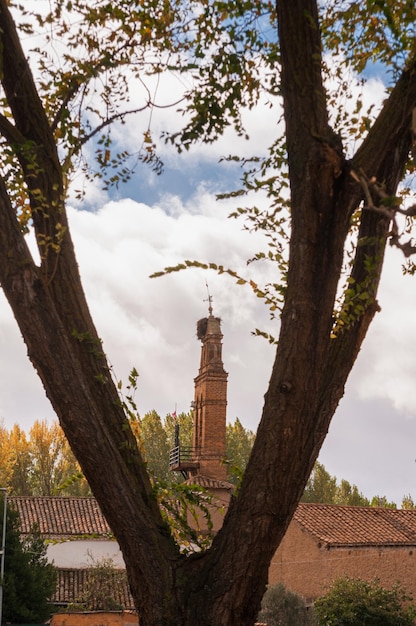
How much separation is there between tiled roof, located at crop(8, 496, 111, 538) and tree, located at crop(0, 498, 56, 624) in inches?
238

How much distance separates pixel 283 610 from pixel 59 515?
10.6 meters

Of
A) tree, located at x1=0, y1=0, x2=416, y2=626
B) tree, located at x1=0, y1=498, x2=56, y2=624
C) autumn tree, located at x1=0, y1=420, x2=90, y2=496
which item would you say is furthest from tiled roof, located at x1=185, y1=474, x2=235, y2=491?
tree, located at x1=0, y1=0, x2=416, y2=626

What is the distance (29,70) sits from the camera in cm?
467

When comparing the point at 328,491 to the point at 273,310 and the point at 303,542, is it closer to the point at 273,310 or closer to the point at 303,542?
the point at 303,542

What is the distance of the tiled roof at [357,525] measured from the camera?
30.1m

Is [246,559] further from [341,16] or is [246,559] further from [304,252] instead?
[341,16]

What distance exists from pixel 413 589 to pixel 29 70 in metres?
28.0

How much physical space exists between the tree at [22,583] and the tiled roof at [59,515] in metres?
6.05

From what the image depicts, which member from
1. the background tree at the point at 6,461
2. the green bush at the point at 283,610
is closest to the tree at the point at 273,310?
the green bush at the point at 283,610

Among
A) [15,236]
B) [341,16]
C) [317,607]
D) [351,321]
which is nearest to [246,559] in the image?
[351,321]

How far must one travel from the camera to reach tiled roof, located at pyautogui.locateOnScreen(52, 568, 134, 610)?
98.2 feet

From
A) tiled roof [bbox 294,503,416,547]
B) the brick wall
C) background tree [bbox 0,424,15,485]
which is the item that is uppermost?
background tree [bbox 0,424,15,485]

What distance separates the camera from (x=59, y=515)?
34.6 meters

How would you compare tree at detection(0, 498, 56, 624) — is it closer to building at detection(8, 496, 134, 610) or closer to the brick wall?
building at detection(8, 496, 134, 610)
